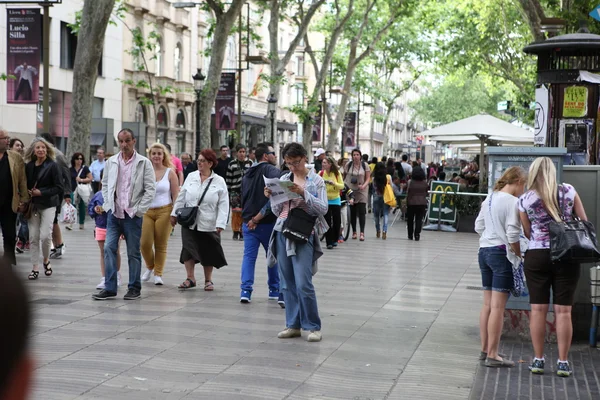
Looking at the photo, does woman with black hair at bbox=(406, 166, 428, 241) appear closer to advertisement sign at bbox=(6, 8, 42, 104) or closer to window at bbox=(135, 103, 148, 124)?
advertisement sign at bbox=(6, 8, 42, 104)

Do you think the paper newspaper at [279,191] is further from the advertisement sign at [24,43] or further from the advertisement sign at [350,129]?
the advertisement sign at [350,129]

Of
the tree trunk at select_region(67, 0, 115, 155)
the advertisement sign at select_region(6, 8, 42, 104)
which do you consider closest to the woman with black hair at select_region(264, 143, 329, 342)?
the tree trunk at select_region(67, 0, 115, 155)

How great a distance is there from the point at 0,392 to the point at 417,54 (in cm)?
5739

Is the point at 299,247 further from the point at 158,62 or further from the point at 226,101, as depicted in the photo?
the point at 158,62

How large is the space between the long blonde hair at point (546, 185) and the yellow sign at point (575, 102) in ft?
18.2

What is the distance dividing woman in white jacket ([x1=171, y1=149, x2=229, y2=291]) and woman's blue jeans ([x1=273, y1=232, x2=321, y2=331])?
270 cm

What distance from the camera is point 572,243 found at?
21.3ft

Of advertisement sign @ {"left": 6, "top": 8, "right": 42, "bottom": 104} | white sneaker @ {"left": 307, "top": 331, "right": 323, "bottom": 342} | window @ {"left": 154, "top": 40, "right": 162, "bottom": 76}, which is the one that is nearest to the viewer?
white sneaker @ {"left": 307, "top": 331, "right": 323, "bottom": 342}

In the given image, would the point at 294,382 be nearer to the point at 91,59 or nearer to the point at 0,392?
the point at 0,392

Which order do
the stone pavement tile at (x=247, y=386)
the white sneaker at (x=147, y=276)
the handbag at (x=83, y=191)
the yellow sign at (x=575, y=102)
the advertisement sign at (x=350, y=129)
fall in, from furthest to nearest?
1. the advertisement sign at (x=350, y=129)
2. the handbag at (x=83, y=191)
3. the yellow sign at (x=575, y=102)
4. the white sneaker at (x=147, y=276)
5. the stone pavement tile at (x=247, y=386)

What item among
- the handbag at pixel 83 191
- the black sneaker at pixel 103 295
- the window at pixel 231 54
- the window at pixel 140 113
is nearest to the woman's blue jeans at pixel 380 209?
the handbag at pixel 83 191

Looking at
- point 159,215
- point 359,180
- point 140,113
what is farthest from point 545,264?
point 140,113

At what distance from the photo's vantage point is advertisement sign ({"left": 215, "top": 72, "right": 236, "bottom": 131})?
33.6m

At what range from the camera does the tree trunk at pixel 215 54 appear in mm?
27420
